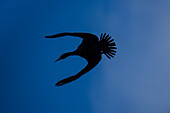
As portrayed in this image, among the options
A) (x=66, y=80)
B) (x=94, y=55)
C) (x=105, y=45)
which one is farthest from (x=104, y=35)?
(x=66, y=80)

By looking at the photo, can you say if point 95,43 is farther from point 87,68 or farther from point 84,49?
point 87,68

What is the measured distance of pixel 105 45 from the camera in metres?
4.75

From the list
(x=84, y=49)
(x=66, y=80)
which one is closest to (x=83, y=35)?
(x=84, y=49)

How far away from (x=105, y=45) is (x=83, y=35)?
607 mm

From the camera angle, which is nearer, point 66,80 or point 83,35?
point 66,80

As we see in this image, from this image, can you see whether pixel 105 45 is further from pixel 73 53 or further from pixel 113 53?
pixel 73 53

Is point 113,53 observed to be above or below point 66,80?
above

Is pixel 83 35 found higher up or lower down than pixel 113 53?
higher up

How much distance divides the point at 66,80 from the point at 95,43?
121 cm

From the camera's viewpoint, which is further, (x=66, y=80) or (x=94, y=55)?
(x=94, y=55)

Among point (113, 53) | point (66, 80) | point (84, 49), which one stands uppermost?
point (84, 49)

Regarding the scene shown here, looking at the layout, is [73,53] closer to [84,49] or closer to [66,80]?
[84,49]

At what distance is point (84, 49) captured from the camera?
480 cm

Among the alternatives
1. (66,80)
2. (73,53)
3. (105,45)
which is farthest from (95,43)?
(66,80)
